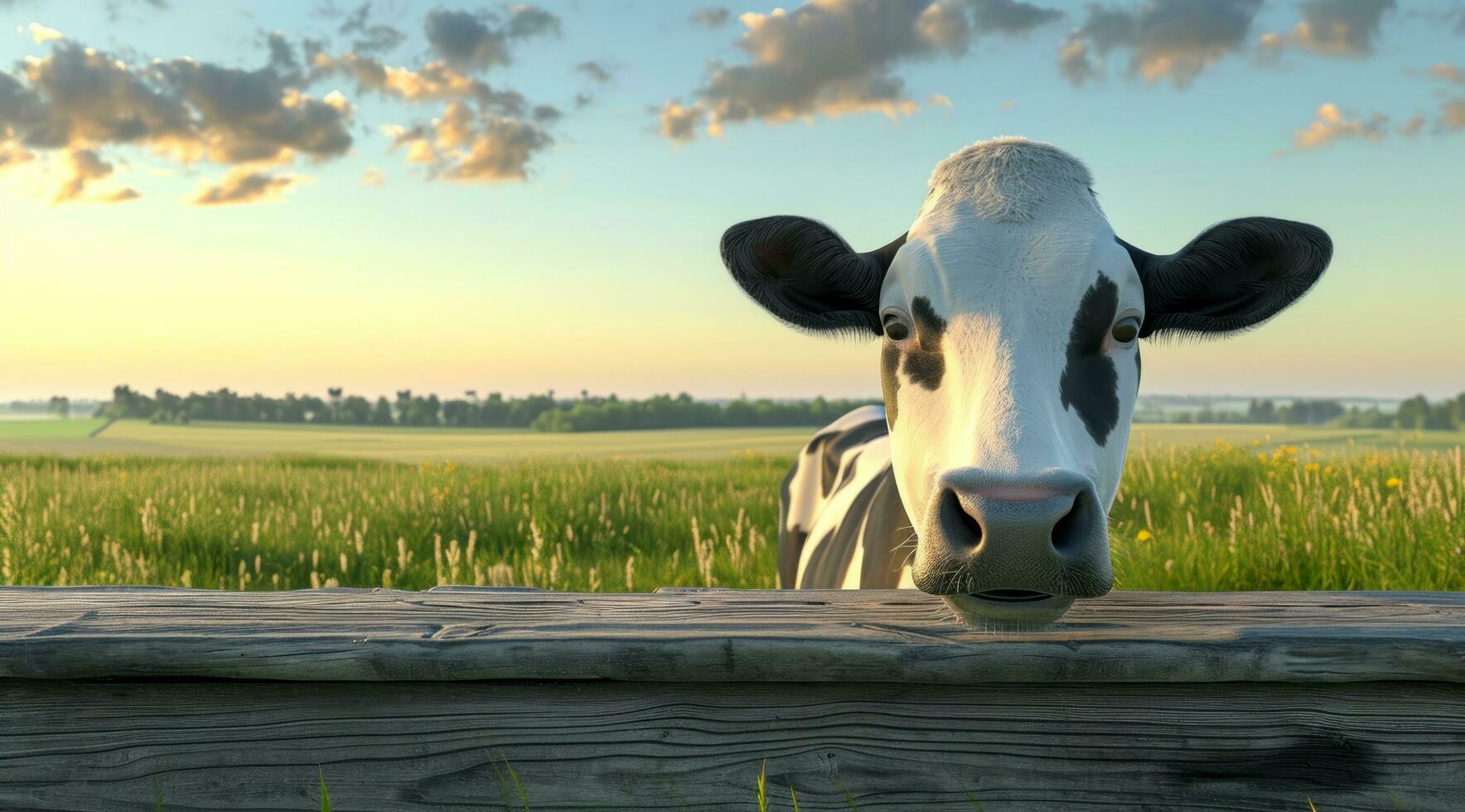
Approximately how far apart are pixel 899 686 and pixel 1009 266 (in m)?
1.16

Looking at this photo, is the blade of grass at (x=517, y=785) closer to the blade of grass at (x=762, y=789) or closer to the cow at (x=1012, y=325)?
the blade of grass at (x=762, y=789)

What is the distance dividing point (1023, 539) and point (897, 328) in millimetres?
936

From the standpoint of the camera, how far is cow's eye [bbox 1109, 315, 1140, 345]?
254 centimetres

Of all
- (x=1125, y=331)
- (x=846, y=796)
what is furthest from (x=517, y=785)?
(x=1125, y=331)

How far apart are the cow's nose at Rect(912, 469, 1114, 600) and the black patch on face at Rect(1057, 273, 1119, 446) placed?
1.65ft

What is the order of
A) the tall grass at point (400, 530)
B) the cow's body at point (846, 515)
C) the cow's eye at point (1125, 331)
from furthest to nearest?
the tall grass at point (400, 530) < the cow's body at point (846, 515) < the cow's eye at point (1125, 331)

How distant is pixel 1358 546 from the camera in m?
4.83

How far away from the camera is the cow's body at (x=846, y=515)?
366 centimetres

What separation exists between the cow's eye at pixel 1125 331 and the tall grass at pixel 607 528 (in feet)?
2.82

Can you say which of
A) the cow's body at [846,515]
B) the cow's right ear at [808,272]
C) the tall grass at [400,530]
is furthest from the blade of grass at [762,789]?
the tall grass at [400,530]

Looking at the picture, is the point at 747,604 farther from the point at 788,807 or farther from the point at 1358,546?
the point at 1358,546

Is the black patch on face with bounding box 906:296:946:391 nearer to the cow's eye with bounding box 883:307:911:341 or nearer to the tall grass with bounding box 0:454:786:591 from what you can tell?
the cow's eye with bounding box 883:307:911:341

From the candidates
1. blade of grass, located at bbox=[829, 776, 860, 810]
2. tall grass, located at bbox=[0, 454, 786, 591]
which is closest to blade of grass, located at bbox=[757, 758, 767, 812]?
blade of grass, located at bbox=[829, 776, 860, 810]

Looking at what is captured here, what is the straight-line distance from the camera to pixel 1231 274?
116 inches
